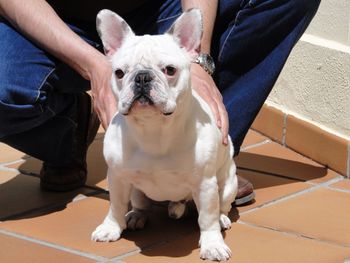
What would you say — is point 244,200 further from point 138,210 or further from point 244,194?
point 138,210

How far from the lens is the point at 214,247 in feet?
7.38

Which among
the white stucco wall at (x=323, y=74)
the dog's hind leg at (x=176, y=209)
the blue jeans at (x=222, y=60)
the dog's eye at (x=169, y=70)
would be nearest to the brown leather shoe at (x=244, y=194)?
the blue jeans at (x=222, y=60)

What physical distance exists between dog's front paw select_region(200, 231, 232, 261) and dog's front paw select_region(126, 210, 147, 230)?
265mm

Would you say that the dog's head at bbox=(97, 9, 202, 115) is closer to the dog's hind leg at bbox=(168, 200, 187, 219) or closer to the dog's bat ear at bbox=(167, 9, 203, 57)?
the dog's bat ear at bbox=(167, 9, 203, 57)

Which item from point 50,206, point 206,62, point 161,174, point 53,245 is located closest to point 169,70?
point 161,174

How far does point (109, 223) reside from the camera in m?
2.40

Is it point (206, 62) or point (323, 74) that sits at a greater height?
point (206, 62)

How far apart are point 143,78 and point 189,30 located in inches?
9.6

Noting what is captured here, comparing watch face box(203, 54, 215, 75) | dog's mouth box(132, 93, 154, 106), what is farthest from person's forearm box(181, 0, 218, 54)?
dog's mouth box(132, 93, 154, 106)

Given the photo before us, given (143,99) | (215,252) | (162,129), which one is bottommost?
(215,252)

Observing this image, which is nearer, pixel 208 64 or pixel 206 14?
pixel 208 64

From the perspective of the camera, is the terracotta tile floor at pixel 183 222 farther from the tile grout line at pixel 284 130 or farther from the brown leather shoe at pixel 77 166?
the tile grout line at pixel 284 130

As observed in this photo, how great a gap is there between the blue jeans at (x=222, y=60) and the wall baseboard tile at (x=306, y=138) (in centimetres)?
47

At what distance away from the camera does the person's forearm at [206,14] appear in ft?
8.62
